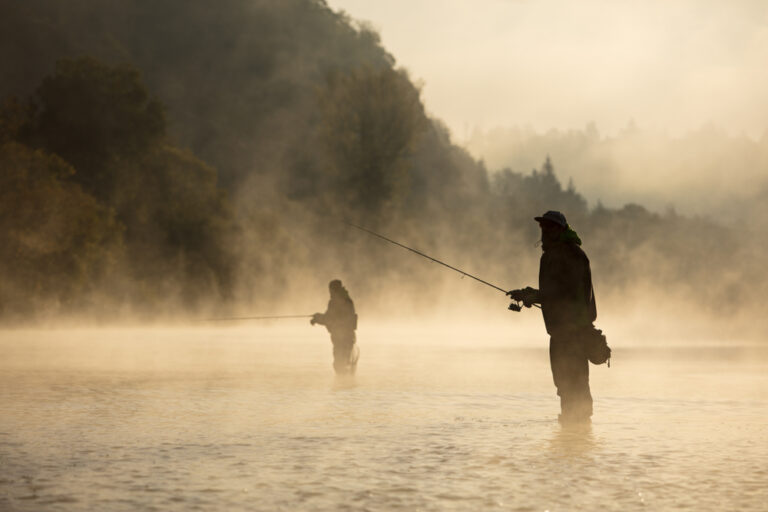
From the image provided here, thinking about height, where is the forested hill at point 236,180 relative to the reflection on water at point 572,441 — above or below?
above

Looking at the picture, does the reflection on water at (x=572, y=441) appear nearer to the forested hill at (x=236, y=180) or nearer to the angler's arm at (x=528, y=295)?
the angler's arm at (x=528, y=295)

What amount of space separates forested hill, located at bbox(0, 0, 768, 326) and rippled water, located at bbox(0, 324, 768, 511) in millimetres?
34717

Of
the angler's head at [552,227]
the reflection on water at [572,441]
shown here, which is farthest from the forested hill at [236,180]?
the reflection on water at [572,441]

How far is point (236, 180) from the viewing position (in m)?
114

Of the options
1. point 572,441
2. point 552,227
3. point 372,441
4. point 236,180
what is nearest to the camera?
point 572,441

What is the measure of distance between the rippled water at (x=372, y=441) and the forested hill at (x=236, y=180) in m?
34.7

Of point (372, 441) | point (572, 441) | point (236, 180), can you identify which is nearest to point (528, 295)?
point (572, 441)

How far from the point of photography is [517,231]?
122m

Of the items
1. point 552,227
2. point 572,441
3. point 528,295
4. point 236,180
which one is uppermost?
point 236,180

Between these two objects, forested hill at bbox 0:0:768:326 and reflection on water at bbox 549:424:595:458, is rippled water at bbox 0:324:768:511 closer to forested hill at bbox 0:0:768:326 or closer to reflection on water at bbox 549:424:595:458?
reflection on water at bbox 549:424:595:458

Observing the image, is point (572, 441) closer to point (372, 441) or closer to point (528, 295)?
point (528, 295)

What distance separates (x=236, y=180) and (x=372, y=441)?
105547 mm

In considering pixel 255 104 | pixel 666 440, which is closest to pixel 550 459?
pixel 666 440

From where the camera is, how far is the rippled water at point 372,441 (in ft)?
24.8
